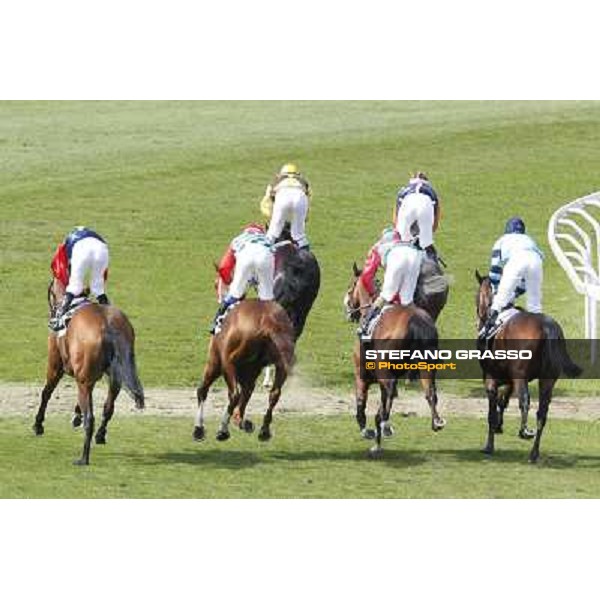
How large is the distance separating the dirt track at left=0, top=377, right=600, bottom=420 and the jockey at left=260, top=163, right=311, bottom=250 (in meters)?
2.23

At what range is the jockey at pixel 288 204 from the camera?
28547 mm

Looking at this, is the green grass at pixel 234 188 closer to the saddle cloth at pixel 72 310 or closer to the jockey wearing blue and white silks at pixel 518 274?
the saddle cloth at pixel 72 310

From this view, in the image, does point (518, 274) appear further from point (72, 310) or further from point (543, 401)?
point (72, 310)

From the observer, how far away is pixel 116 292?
123 feet

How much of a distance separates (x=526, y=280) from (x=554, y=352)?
44.4 inches

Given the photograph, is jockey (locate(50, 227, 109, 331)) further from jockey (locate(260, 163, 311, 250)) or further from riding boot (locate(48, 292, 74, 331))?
jockey (locate(260, 163, 311, 250))

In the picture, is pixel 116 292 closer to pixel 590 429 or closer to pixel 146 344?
pixel 146 344

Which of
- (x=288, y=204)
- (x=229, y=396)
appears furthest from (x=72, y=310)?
(x=288, y=204)

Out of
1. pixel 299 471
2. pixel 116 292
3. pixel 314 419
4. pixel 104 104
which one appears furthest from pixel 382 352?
pixel 104 104

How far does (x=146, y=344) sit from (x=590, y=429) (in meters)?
8.37

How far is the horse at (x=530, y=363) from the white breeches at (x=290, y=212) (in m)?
3.85

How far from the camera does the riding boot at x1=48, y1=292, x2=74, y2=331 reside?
2530cm

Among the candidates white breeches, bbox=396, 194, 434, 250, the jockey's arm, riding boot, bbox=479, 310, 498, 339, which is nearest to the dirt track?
the jockey's arm

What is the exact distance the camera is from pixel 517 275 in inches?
1000
